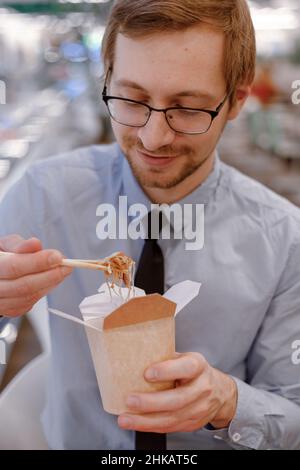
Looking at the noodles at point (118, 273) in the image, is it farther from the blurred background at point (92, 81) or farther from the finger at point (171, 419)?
the blurred background at point (92, 81)

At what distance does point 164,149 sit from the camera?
2.41 feet

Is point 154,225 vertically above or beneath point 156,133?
beneath

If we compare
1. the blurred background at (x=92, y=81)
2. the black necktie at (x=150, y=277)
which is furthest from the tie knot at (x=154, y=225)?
the blurred background at (x=92, y=81)

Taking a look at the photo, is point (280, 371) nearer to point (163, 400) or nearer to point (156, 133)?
point (163, 400)

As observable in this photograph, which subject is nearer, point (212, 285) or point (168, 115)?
point (168, 115)

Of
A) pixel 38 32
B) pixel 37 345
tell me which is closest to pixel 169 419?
pixel 38 32

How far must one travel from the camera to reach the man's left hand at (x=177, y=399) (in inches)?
25.0

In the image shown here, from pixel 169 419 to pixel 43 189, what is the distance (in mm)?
425

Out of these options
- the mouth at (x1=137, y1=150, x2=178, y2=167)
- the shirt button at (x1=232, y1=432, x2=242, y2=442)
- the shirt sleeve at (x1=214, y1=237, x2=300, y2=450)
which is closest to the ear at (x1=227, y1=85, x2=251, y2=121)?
the mouth at (x1=137, y1=150, x2=178, y2=167)

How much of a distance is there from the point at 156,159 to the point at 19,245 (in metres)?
0.22

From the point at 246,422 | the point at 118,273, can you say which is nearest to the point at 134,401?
the point at 118,273

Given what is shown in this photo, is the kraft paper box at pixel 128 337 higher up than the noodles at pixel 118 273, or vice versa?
the noodles at pixel 118 273

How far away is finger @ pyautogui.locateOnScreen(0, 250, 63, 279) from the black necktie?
0.47ft
